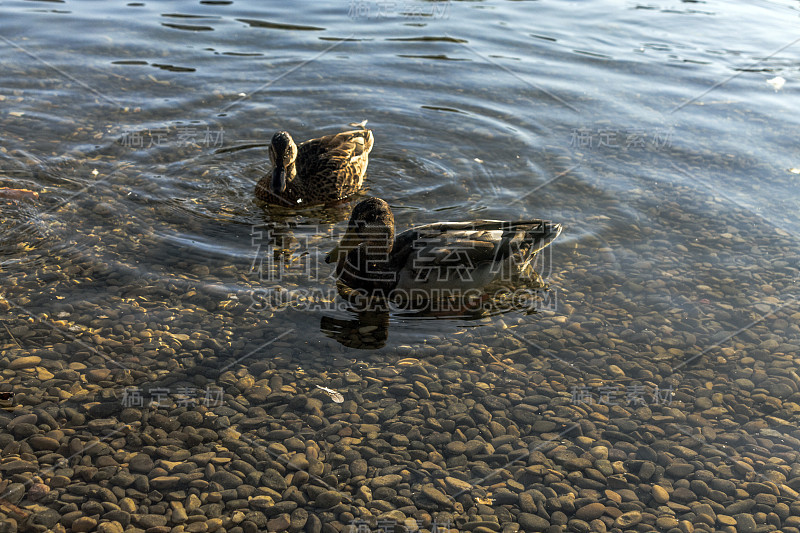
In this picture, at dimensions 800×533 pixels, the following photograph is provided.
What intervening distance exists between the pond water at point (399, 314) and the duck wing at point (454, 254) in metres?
0.37

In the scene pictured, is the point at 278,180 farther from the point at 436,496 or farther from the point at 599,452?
the point at 599,452

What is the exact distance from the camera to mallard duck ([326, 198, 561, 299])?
626cm

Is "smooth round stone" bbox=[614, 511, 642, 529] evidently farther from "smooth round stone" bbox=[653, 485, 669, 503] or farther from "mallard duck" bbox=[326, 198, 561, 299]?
"mallard duck" bbox=[326, 198, 561, 299]

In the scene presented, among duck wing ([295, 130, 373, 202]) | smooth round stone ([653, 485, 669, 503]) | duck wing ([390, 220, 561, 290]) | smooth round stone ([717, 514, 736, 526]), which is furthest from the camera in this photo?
duck wing ([295, 130, 373, 202])

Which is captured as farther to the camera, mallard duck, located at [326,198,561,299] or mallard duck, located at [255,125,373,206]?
mallard duck, located at [255,125,373,206]

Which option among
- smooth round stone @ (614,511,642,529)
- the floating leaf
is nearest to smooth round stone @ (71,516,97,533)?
the floating leaf

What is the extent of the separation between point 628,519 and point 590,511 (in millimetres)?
226

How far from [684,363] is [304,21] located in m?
11.3

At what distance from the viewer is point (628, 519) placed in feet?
14.1

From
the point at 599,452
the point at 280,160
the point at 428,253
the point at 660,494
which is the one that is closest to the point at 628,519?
the point at 660,494

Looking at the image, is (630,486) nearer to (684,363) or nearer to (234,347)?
(684,363)

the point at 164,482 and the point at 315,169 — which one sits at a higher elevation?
the point at 315,169

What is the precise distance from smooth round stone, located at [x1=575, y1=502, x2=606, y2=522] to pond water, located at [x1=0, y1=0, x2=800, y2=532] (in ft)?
0.10

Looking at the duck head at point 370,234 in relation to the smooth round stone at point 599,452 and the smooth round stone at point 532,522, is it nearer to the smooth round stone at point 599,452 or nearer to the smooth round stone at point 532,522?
the smooth round stone at point 599,452
